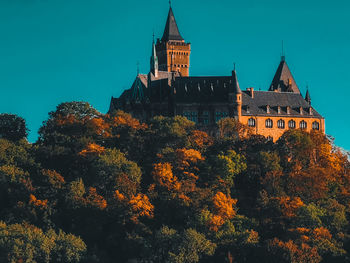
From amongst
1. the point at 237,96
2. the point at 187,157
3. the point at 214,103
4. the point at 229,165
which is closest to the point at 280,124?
the point at 237,96

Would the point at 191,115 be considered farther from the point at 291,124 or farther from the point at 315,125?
the point at 315,125

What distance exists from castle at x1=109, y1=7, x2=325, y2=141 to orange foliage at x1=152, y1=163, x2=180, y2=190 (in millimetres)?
18627

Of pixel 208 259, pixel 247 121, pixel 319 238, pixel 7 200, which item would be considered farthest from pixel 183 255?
pixel 247 121

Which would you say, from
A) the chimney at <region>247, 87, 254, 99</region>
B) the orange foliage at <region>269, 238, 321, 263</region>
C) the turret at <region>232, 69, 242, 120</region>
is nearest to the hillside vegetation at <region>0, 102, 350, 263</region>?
the orange foliage at <region>269, 238, 321, 263</region>

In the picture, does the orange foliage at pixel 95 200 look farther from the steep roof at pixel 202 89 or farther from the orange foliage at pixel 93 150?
the steep roof at pixel 202 89

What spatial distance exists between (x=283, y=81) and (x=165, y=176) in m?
39.1

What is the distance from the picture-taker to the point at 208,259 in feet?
335

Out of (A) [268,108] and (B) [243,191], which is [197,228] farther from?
(A) [268,108]

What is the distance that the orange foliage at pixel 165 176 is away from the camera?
110 meters

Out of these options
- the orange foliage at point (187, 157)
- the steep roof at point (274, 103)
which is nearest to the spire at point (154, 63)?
the steep roof at point (274, 103)

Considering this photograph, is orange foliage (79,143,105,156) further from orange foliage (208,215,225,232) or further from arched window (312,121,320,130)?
arched window (312,121,320,130)

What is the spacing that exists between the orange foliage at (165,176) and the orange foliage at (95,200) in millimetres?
7350

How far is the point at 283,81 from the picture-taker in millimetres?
144625

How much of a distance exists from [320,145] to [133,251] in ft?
101
